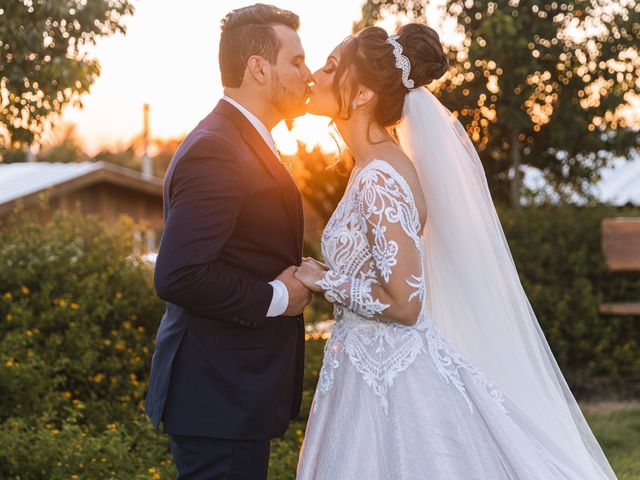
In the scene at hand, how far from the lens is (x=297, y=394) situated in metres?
3.58

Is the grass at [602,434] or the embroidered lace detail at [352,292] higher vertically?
the embroidered lace detail at [352,292]

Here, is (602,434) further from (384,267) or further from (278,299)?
(278,299)

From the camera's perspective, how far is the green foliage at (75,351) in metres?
5.18

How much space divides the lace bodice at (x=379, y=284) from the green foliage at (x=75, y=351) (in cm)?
188

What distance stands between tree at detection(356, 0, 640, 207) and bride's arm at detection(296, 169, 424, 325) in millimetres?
6078

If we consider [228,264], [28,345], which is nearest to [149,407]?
[228,264]

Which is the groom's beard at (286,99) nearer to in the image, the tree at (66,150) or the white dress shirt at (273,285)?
the white dress shirt at (273,285)

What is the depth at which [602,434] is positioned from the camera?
724cm

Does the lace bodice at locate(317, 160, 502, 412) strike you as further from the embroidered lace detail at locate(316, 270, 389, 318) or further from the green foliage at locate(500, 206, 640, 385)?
the green foliage at locate(500, 206, 640, 385)

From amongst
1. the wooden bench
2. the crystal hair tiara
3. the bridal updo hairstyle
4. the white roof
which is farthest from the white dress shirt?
the white roof

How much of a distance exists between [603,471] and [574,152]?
6.72 metres

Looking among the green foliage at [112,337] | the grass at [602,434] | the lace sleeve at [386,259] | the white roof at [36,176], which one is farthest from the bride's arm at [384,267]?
the white roof at [36,176]

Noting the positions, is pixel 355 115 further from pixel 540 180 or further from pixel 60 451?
pixel 540 180

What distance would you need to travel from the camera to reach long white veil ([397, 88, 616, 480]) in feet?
12.4
